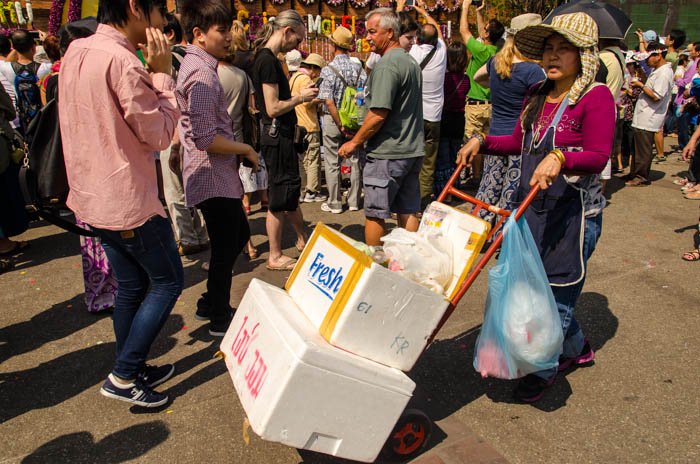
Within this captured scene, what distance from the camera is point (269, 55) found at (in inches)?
154

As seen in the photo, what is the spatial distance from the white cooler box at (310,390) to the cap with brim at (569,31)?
1.78 metres

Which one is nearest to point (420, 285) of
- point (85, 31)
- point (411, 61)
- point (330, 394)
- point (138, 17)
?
point (330, 394)

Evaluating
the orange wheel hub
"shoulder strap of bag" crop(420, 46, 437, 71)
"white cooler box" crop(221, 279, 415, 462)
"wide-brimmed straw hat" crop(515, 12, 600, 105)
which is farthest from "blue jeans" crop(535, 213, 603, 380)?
"shoulder strap of bag" crop(420, 46, 437, 71)

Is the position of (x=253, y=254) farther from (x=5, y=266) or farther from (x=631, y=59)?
(x=631, y=59)

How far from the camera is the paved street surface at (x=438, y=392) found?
7.93ft

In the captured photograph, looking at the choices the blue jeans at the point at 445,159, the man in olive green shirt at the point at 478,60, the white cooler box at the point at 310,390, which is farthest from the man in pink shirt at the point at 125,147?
the blue jeans at the point at 445,159

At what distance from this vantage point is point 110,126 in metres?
2.19

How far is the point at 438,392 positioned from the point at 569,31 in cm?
206

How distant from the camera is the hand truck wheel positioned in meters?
2.23

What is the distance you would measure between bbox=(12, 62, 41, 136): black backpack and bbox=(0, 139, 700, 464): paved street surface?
294 centimetres

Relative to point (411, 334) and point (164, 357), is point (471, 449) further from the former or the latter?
point (164, 357)

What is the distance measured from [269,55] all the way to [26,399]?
114 inches

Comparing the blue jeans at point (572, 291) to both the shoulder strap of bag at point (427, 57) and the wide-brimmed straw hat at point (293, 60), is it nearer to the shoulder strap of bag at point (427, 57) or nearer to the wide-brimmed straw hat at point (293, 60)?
the shoulder strap of bag at point (427, 57)

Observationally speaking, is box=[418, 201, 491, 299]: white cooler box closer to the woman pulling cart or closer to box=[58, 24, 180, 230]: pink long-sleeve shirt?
the woman pulling cart
